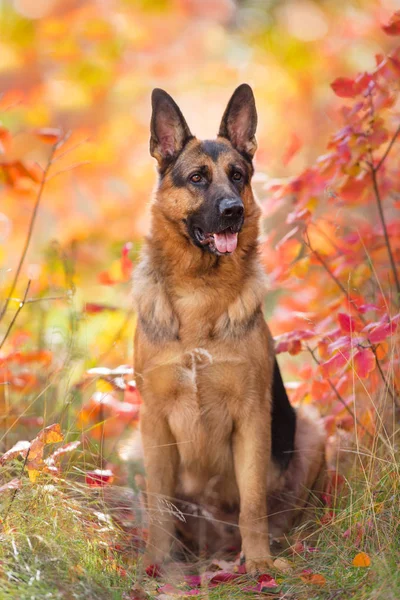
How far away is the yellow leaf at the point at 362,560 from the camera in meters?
2.89

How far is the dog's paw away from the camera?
3469 millimetres

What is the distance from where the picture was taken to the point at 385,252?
5070 mm

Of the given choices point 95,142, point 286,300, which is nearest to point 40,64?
point 95,142

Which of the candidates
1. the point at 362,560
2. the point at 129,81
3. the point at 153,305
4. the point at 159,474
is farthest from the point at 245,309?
the point at 129,81

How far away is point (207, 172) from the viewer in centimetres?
394

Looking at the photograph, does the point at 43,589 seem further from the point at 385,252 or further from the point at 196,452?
the point at 385,252

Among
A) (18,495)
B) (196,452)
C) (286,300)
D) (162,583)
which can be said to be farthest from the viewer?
(286,300)

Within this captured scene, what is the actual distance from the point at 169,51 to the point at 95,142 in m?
1.87

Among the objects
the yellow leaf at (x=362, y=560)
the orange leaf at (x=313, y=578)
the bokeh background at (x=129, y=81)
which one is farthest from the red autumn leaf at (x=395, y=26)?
the bokeh background at (x=129, y=81)

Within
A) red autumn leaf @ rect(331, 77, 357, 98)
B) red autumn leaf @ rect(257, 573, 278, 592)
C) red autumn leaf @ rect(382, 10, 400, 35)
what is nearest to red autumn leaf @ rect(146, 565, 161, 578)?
red autumn leaf @ rect(257, 573, 278, 592)

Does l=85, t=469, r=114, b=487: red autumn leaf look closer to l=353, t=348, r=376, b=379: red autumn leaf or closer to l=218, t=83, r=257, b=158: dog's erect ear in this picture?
l=353, t=348, r=376, b=379: red autumn leaf

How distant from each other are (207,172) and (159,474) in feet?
5.39

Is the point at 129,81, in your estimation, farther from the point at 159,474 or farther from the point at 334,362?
the point at 334,362

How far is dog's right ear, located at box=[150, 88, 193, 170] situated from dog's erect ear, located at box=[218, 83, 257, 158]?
0.25 metres
